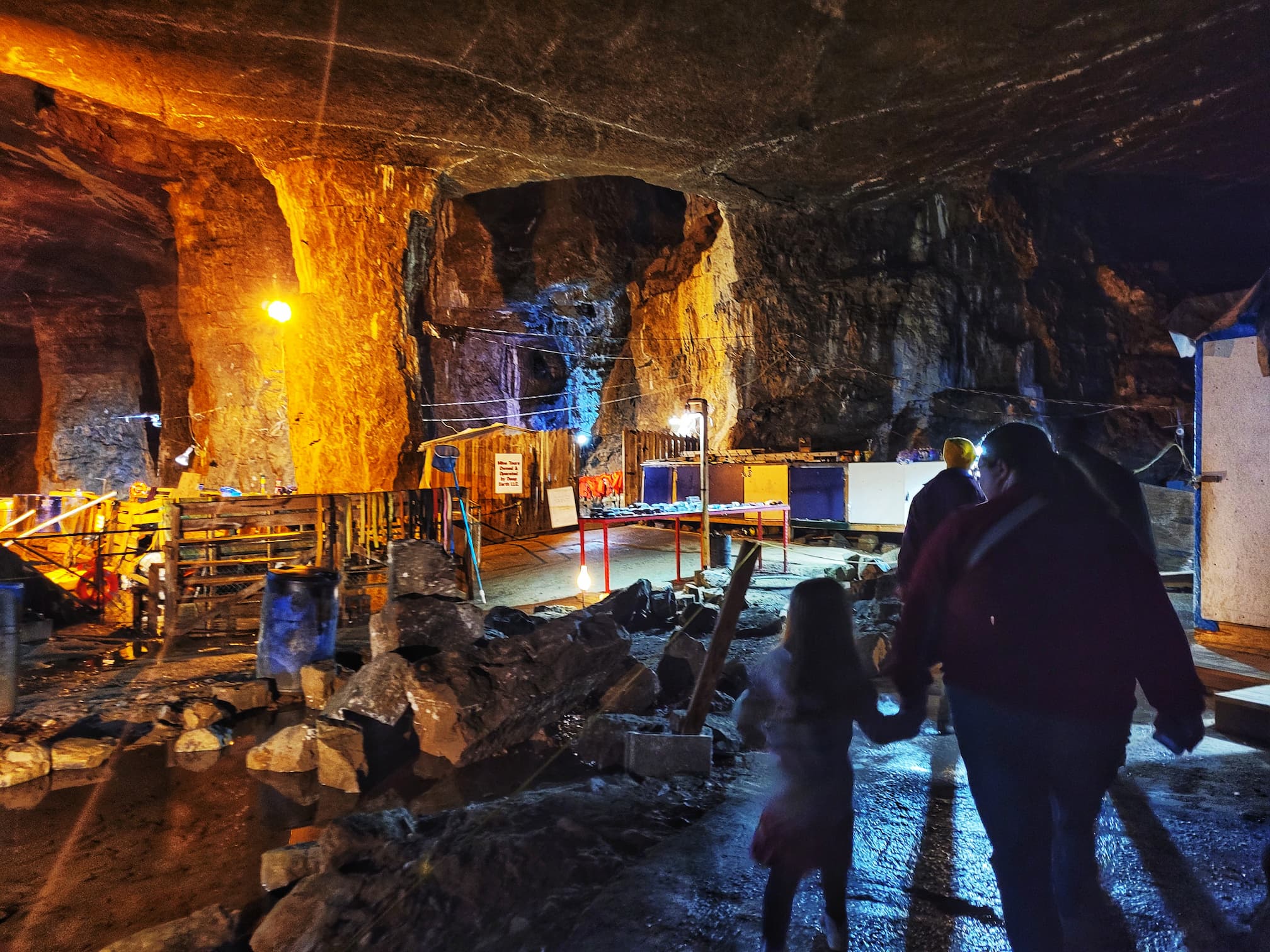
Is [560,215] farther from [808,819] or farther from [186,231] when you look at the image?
[808,819]

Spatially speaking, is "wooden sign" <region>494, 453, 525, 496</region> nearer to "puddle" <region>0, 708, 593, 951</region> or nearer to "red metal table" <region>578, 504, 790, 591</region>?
"red metal table" <region>578, 504, 790, 591</region>

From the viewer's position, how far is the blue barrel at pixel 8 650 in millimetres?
5453

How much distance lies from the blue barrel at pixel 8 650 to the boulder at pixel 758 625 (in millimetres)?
6748

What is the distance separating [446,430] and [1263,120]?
846 inches

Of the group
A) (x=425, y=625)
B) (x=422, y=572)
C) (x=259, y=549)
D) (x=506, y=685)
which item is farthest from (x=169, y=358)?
(x=506, y=685)

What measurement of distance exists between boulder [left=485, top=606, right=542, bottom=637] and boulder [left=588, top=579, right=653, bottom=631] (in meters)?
0.97

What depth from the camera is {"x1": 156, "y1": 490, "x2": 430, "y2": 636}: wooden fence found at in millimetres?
7980

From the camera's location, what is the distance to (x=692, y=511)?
11703mm

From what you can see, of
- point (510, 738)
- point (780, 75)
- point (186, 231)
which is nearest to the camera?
point (510, 738)

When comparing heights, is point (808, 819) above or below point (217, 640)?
above

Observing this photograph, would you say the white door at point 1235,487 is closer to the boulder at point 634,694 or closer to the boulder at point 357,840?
the boulder at point 634,694

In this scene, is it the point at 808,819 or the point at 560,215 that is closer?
the point at 808,819

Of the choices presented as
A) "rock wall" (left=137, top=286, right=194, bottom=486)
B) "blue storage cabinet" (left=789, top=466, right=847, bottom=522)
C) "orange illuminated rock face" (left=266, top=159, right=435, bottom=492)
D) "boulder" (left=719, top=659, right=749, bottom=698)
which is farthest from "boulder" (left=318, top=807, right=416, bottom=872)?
"rock wall" (left=137, top=286, right=194, bottom=486)

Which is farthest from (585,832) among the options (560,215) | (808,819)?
(560,215)
